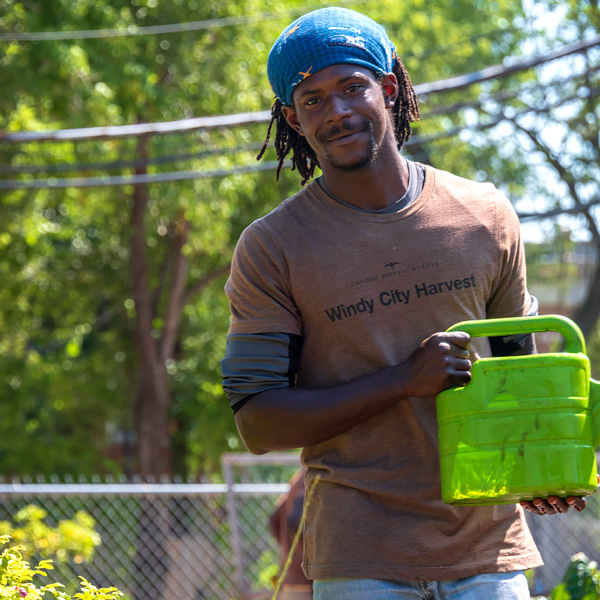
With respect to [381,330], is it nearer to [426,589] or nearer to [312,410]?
[312,410]

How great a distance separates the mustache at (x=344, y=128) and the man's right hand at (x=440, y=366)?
524mm

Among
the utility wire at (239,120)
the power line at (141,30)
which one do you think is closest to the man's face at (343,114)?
the utility wire at (239,120)

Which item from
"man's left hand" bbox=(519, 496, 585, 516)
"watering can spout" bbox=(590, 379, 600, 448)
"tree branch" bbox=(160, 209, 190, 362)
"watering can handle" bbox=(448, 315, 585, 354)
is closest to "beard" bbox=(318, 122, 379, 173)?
"watering can handle" bbox=(448, 315, 585, 354)

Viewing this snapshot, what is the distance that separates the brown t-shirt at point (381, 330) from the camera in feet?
6.82

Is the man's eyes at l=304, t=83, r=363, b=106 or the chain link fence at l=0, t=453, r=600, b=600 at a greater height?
the man's eyes at l=304, t=83, r=363, b=106

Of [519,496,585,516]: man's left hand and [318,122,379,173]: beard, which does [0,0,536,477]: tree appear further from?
[519,496,585,516]: man's left hand

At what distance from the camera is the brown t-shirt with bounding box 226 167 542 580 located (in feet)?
6.82

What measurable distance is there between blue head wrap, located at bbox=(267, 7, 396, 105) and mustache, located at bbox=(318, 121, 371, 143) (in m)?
0.14

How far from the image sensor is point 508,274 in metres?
2.29

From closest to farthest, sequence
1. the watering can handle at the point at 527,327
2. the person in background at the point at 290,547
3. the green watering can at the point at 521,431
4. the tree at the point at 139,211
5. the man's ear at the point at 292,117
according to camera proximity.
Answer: the green watering can at the point at 521,431 < the watering can handle at the point at 527,327 < the man's ear at the point at 292,117 < the person in background at the point at 290,547 < the tree at the point at 139,211

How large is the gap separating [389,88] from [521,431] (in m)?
0.90

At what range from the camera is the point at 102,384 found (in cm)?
1706

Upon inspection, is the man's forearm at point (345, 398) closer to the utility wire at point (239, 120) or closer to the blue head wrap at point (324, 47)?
the blue head wrap at point (324, 47)

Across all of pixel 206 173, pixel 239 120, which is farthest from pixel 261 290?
pixel 206 173
